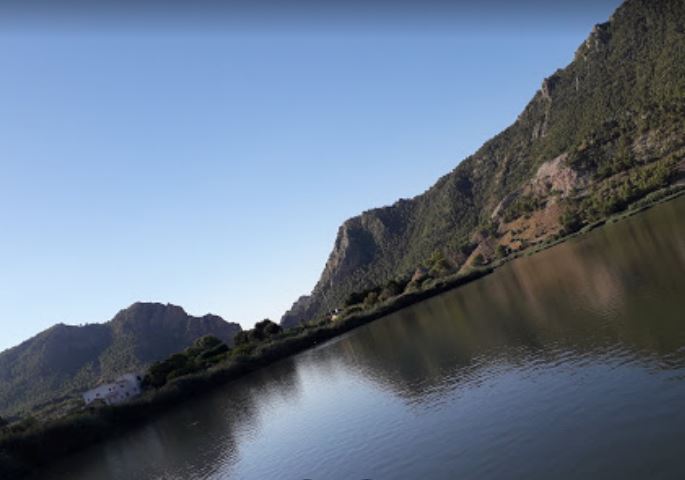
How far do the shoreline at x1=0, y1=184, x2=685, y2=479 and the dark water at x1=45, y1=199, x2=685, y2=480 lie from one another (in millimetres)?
6154

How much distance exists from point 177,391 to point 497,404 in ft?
261

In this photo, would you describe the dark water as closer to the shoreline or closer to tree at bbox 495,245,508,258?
the shoreline

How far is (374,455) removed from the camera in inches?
1084

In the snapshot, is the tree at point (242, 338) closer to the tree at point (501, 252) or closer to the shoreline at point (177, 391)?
the shoreline at point (177, 391)

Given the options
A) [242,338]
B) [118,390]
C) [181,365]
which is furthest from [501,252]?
[118,390]

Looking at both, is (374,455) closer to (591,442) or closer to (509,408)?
(509,408)

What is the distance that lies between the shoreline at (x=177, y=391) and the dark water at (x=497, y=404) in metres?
6.15

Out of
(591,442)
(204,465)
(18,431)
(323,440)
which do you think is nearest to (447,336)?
(323,440)

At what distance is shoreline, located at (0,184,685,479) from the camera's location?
65500mm

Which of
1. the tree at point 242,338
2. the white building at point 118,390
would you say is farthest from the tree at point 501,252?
the white building at point 118,390

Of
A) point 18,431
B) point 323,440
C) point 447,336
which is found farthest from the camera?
point 18,431

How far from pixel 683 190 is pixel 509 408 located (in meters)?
103

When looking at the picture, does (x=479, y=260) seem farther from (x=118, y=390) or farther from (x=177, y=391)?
(x=118, y=390)

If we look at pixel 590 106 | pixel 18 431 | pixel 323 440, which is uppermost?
pixel 590 106
